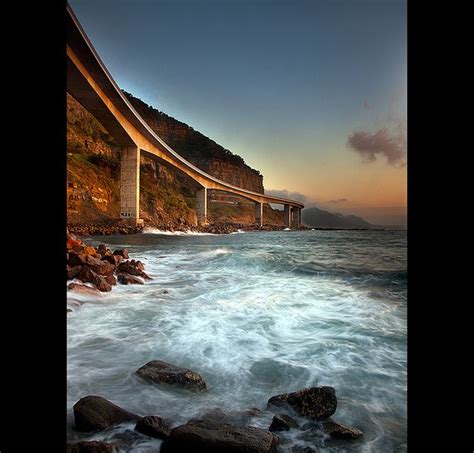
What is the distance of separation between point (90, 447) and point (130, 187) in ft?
99.7

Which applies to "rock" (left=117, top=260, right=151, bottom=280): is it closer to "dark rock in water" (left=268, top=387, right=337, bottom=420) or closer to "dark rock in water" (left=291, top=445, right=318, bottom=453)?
"dark rock in water" (left=268, top=387, right=337, bottom=420)

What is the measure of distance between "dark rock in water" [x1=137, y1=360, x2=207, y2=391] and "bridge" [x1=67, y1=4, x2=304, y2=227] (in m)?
18.1

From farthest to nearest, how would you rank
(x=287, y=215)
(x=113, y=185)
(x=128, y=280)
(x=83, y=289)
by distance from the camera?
(x=287, y=215), (x=113, y=185), (x=128, y=280), (x=83, y=289)

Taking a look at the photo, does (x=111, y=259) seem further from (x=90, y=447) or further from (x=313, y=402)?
(x=313, y=402)

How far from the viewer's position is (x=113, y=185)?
3638 cm

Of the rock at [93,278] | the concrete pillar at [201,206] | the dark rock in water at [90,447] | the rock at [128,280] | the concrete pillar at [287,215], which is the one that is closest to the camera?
the dark rock in water at [90,447]

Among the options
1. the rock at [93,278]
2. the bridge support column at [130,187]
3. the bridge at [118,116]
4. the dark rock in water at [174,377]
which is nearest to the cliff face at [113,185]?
the bridge support column at [130,187]

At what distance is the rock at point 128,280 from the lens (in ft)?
26.5

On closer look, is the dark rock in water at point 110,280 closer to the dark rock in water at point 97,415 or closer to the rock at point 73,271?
the rock at point 73,271

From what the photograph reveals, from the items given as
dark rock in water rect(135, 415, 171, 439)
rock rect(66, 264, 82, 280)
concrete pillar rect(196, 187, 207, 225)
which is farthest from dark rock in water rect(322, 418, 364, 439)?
concrete pillar rect(196, 187, 207, 225)

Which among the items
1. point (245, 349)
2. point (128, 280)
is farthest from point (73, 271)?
point (245, 349)

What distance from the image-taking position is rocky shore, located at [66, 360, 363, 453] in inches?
77.2

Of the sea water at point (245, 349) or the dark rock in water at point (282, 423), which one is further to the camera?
the sea water at point (245, 349)

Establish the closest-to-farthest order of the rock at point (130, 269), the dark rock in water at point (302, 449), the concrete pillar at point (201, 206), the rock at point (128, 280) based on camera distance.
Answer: the dark rock in water at point (302, 449) → the rock at point (128, 280) → the rock at point (130, 269) → the concrete pillar at point (201, 206)
